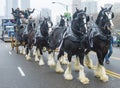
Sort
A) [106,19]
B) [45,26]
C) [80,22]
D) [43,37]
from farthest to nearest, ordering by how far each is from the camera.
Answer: [43,37], [45,26], [80,22], [106,19]

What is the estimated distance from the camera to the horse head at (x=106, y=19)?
11.2 meters

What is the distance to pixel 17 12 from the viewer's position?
2431cm

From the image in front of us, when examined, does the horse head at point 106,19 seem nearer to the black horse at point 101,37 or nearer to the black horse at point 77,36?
the black horse at point 101,37

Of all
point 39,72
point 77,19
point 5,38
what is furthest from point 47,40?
point 5,38

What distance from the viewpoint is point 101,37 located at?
11711 mm

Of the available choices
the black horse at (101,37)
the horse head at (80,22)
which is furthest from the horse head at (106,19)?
the horse head at (80,22)

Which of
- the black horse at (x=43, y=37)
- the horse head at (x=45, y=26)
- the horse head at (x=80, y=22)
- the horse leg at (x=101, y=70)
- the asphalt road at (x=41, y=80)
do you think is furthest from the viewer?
the black horse at (x=43, y=37)

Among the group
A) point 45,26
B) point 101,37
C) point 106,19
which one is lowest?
point 45,26

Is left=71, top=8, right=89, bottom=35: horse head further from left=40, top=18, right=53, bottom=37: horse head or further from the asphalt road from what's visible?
left=40, top=18, right=53, bottom=37: horse head

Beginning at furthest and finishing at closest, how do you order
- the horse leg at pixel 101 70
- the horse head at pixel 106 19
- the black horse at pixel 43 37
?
the black horse at pixel 43 37 < the horse leg at pixel 101 70 < the horse head at pixel 106 19

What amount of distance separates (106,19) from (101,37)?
65 centimetres

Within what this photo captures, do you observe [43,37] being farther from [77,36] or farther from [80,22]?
[80,22]

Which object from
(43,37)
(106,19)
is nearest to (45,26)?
(43,37)

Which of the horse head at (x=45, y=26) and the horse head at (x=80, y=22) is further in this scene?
the horse head at (x=45, y=26)
